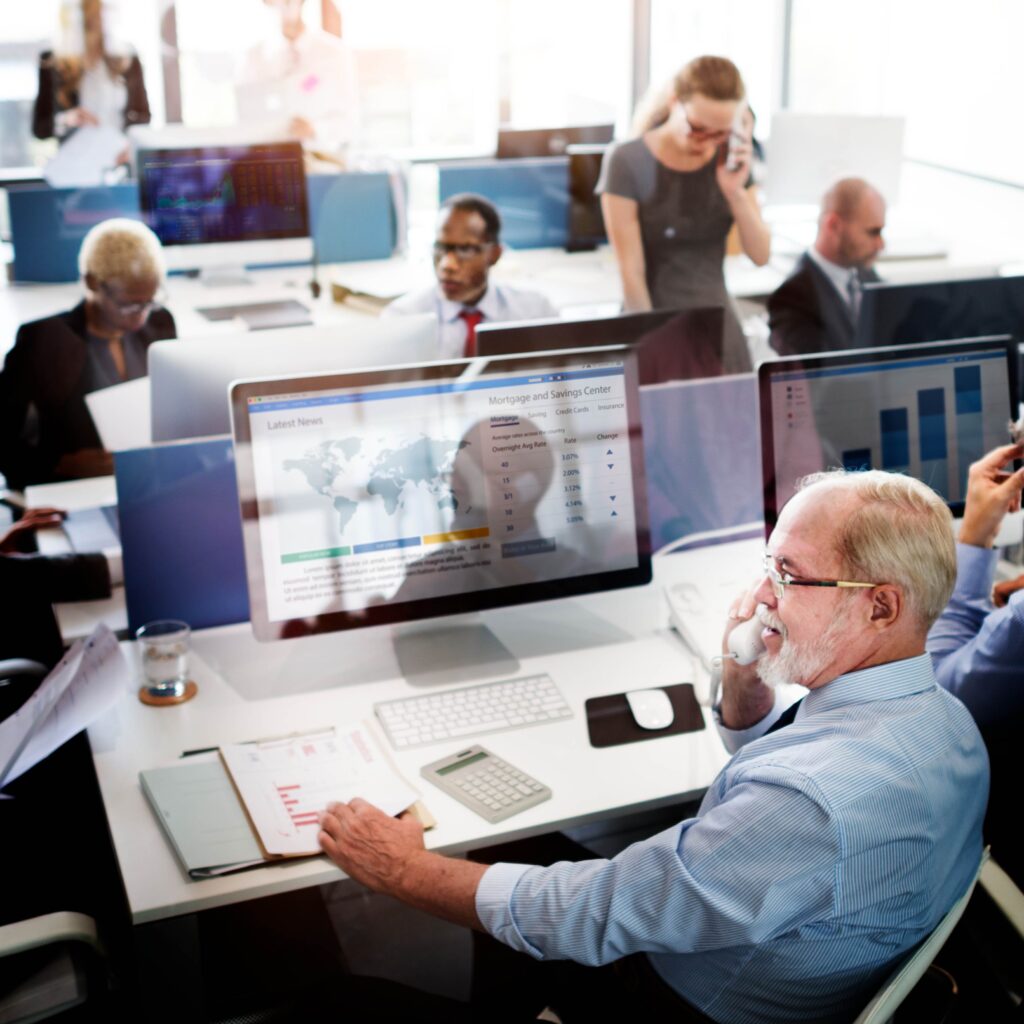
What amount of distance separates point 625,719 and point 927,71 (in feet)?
12.2

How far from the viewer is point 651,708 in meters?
1.81

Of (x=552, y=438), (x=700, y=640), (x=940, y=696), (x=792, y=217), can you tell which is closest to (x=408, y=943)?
(x=700, y=640)

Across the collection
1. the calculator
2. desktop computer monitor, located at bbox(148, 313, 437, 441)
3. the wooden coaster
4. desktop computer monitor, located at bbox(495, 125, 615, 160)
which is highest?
desktop computer monitor, located at bbox(495, 125, 615, 160)

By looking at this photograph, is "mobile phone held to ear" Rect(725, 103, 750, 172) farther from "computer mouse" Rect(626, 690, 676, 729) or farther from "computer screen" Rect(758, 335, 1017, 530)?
"computer mouse" Rect(626, 690, 676, 729)

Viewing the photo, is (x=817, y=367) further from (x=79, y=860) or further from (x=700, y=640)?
(x=79, y=860)

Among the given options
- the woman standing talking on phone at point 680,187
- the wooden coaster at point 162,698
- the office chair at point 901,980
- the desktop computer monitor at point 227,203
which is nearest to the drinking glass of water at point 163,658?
the wooden coaster at point 162,698

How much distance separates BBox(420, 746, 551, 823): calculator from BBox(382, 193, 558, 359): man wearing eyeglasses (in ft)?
5.28

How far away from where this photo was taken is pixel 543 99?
17.9 ft

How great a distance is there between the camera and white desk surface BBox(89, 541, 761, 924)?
4.94ft

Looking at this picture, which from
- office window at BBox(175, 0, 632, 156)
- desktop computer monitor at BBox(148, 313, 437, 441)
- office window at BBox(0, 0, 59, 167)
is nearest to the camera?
desktop computer monitor at BBox(148, 313, 437, 441)

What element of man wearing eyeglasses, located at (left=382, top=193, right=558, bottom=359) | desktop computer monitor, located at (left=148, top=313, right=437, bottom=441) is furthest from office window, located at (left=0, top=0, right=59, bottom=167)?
desktop computer monitor, located at (left=148, top=313, right=437, bottom=441)

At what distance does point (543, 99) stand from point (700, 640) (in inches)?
159

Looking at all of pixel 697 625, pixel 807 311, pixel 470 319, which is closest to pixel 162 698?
pixel 697 625

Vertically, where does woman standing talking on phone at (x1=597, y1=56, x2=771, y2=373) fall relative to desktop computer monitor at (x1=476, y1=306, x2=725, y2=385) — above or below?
above
